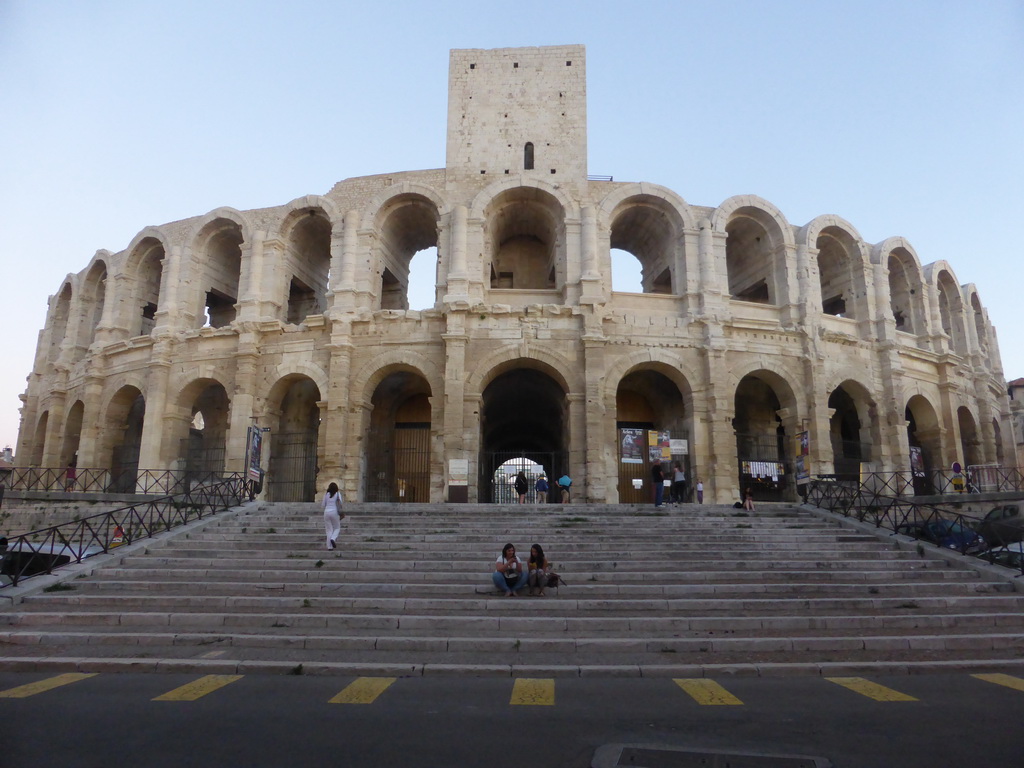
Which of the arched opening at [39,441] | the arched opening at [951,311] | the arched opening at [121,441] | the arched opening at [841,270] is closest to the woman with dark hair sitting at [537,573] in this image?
the arched opening at [841,270]

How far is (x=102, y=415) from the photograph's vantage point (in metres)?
24.5

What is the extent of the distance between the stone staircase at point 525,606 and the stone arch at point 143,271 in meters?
15.4

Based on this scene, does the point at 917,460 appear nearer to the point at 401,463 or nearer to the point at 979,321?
the point at 979,321

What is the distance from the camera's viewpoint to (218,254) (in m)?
25.5

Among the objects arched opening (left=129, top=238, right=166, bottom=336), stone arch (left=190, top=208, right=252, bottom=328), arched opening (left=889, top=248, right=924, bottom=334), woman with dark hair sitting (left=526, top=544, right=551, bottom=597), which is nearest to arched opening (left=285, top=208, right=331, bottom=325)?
stone arch (left=190, top=208, right=252, bottom=328)

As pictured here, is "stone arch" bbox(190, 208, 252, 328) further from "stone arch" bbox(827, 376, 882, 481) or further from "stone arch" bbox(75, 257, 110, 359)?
"stone arch" bbox(827, 376, 882, 481)

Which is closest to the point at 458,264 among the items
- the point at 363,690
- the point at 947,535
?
the point at 947,535

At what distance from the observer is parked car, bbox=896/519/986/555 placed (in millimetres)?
11930

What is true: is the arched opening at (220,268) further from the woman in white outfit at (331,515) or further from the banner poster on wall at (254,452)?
the woman in white outfit at (331,515)

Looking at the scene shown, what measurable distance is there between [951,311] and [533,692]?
1162 inches

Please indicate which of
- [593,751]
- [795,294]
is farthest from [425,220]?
[593,751]

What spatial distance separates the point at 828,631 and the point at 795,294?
16.4 m

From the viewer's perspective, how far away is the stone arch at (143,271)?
2538 cm

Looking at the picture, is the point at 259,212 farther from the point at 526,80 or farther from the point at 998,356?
the point at 998,356
